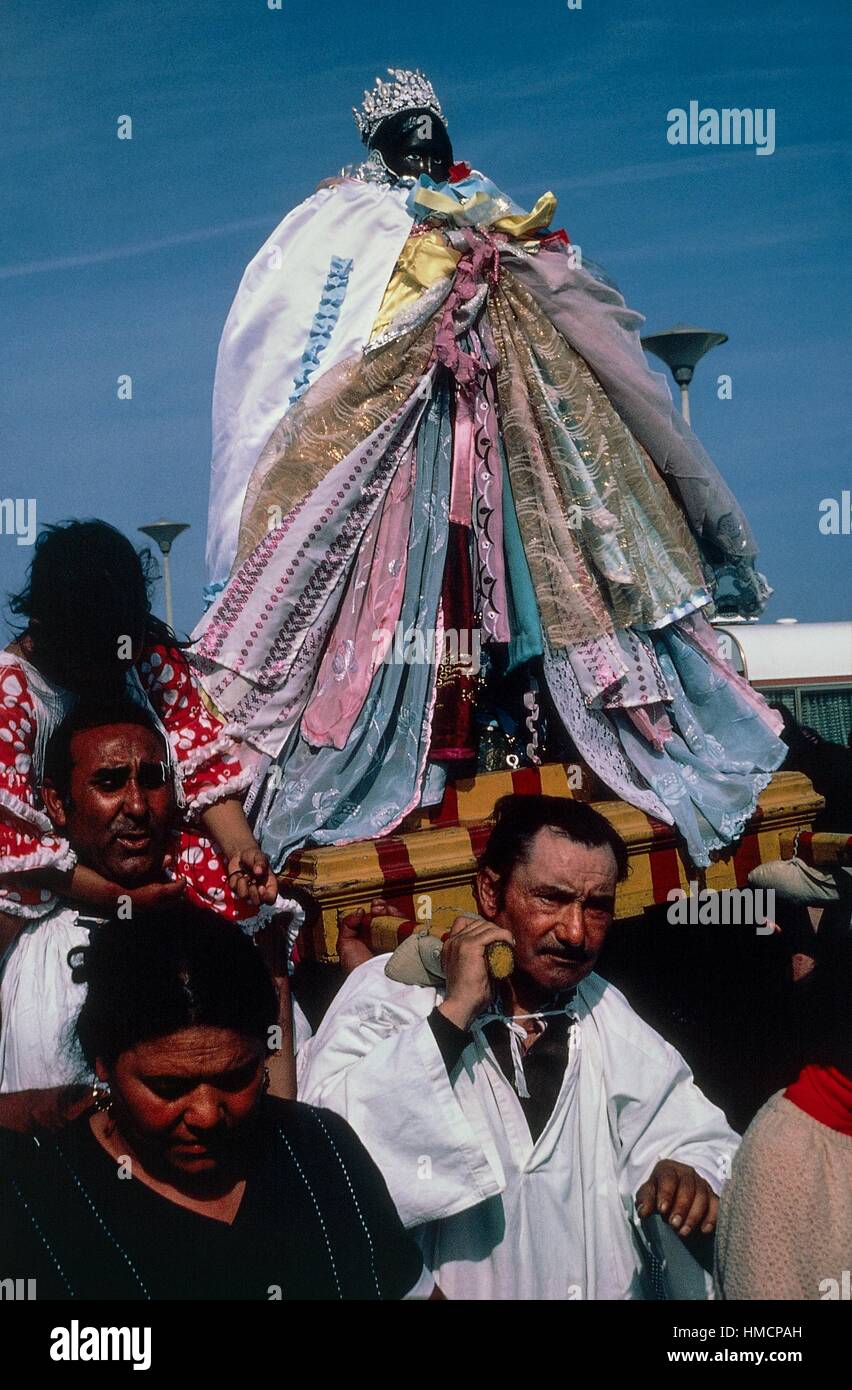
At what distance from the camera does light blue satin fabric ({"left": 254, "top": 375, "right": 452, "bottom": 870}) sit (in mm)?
3053

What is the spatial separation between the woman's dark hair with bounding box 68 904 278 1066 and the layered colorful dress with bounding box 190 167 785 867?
58cm

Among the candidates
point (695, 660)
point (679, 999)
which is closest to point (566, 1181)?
point (679, 999)

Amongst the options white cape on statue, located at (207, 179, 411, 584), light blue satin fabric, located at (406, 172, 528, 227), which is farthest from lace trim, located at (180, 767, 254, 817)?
light blue satin fabric, located at (406, 172, 528, 227)

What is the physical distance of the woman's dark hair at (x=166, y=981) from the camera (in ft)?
7.72

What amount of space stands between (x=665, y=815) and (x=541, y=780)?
0.27 metres

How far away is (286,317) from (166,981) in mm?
1611

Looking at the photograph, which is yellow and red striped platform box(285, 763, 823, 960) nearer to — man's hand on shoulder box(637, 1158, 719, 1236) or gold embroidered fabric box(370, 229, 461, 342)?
man's hand on shoulder box(637, 1158, 719, 1236)

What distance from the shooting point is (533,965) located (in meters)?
2.63

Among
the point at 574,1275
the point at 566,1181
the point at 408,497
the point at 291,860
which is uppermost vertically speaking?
the point at 408,497

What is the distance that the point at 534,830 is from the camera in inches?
106

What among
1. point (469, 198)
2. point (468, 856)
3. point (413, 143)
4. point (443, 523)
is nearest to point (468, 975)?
point (468, 856)

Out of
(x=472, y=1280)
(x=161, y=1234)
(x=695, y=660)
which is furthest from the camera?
(x=695, y=660)

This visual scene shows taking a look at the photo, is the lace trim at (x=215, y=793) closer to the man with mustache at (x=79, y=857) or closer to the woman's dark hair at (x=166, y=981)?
the man with mustache at (x=79, y=857)

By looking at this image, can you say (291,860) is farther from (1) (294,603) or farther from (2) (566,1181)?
(2) (566,1181)
